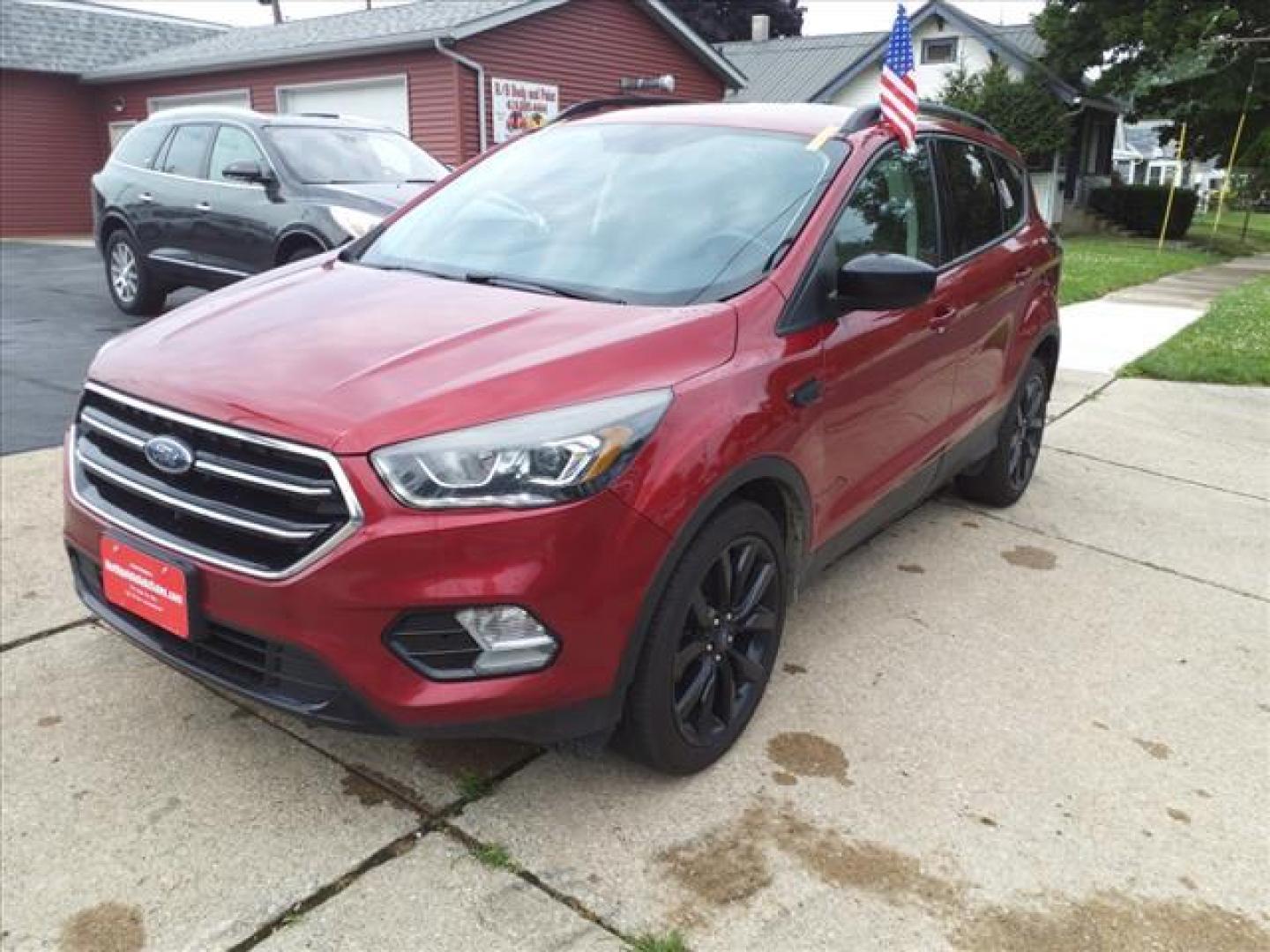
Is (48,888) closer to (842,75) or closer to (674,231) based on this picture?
(674,231)

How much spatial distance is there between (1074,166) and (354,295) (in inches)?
1179

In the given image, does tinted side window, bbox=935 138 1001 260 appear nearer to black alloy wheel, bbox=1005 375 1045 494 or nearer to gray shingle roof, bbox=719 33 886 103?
black alloy wheel, bbox=1005 375 1045 494

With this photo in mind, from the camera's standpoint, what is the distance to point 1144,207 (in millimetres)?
28344

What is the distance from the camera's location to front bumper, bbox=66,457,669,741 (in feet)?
7.11

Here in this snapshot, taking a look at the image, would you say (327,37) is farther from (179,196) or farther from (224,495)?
(224,495)

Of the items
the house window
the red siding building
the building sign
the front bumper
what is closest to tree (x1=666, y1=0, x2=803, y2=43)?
the house window

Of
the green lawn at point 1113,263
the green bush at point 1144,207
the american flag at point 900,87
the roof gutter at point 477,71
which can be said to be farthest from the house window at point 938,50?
the american flag at point 900,87

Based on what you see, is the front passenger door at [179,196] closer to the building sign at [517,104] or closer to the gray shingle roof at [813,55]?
the building sign at [517,104]

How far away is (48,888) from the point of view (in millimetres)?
→ 2352

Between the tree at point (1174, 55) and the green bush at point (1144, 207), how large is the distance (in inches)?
61.4

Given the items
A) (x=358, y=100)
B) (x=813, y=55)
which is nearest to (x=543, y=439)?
(x=358, y=100)

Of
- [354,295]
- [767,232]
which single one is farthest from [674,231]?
[354,295]

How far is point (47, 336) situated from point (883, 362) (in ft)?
25.3

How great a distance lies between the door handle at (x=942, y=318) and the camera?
3721 millimetres
